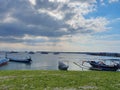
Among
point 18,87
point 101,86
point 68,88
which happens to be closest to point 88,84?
point 101,86

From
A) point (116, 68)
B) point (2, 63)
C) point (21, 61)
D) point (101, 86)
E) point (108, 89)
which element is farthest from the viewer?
point (21, 61)

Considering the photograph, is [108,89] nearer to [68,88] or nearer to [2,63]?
[68,88]

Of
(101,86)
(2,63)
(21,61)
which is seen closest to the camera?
(101,86)

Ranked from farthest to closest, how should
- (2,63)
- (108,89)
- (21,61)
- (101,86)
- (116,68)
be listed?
(21,61) < (2,63) < (116,68) < (101,86) < (108,89)

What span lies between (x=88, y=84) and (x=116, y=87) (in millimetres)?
2015

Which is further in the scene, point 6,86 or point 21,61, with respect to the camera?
point 21,61

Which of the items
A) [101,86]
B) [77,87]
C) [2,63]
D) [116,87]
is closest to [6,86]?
[77,87]

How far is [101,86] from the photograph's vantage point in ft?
49.9

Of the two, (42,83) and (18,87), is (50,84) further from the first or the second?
(18,87)

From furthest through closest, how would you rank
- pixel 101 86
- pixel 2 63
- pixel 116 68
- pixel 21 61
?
pixel 21 61 → pixel 2 63 → pixel 116 68 → pixel 101 86

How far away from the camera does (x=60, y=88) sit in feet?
47.4

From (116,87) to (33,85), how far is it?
5.68 metres

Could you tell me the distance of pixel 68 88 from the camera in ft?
47.3

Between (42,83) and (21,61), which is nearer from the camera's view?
(42,83)
